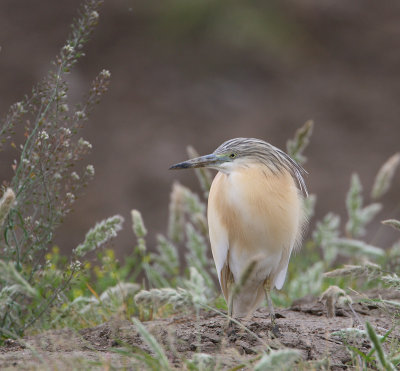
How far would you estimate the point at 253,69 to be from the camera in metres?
11.7

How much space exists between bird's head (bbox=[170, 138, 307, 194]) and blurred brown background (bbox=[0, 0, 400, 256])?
17.6ft

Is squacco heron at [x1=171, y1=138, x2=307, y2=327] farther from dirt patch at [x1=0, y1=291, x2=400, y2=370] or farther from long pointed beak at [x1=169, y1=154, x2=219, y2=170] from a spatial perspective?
dirt patch at [x1=0, y1=291, x2=400, y2=370]

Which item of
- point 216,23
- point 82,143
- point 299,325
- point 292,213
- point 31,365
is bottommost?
point 299,325

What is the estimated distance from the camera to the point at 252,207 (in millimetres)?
3744

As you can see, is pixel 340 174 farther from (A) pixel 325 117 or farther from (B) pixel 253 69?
(B) pixel 253 69

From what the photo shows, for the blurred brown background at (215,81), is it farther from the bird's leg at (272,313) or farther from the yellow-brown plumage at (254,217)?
the yellow-brown plumage at (254,217)

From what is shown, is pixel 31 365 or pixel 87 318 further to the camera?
pixel 87 318

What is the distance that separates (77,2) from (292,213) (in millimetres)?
8057

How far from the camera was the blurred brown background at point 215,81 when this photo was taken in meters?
9.95

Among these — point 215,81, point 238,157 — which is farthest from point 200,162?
point 215,81

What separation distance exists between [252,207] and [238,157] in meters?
0.29

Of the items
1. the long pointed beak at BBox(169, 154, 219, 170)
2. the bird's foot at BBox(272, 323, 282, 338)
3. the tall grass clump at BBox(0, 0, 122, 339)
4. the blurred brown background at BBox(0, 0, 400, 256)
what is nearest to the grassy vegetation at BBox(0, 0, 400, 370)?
the tall grass clump at BBox(0, 0, 122, 339)

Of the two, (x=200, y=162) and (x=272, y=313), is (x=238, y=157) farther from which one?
(x=272, y=313)

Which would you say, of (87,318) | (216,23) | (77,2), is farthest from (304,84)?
(87,318)
